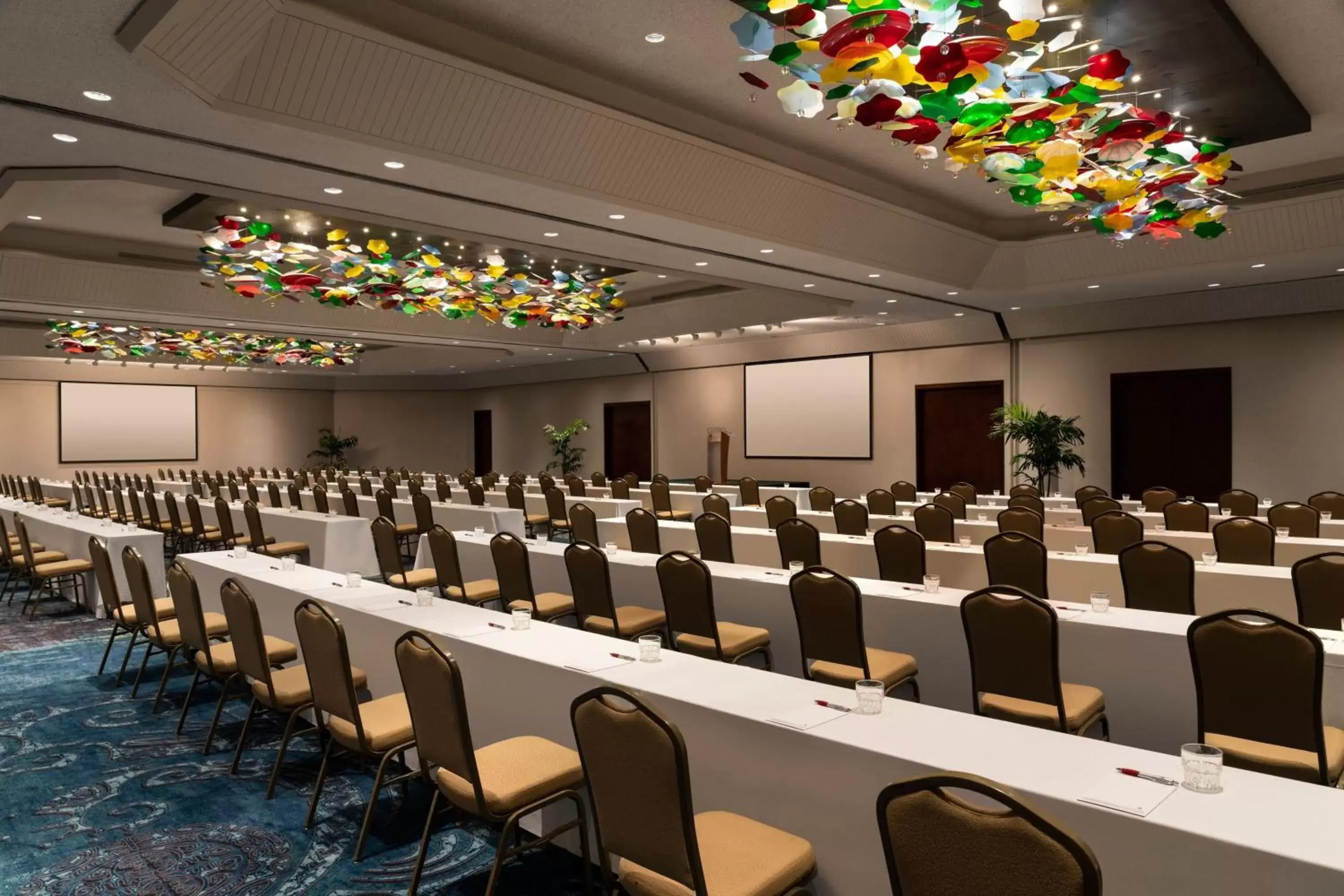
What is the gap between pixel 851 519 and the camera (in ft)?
29.8

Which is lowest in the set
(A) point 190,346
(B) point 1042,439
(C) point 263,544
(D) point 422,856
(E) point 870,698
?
(D) point 422,856

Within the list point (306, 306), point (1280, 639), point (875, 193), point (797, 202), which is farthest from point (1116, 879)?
point (306, 306)

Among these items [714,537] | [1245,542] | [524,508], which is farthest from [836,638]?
[524,508]

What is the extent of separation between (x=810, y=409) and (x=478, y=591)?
12481 millimetres

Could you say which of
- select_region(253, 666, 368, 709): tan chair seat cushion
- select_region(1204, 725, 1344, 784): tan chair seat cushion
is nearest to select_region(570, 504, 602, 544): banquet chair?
select_region(253, 666, 368, 709): tan chair seat cushion

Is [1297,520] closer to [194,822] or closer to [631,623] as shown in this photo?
[631,623]

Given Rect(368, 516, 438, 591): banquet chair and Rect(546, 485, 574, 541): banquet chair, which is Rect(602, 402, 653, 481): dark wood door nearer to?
Rect(546, 485, 574, 541): banquet chair

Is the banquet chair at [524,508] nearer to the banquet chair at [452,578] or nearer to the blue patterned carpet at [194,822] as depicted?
the banquet chair at [452,578]

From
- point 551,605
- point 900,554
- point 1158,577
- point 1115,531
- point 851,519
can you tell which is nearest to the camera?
point 1158,577

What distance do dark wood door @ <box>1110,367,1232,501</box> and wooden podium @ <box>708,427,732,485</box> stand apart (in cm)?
773

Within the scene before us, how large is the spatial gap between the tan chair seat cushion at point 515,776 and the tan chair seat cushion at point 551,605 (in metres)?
2.61

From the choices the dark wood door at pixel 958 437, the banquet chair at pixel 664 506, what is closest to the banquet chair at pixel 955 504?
the banquet chair at pixel 664 506

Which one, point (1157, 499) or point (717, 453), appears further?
point (717, 453)

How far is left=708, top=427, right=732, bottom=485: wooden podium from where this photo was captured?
19.2 m
